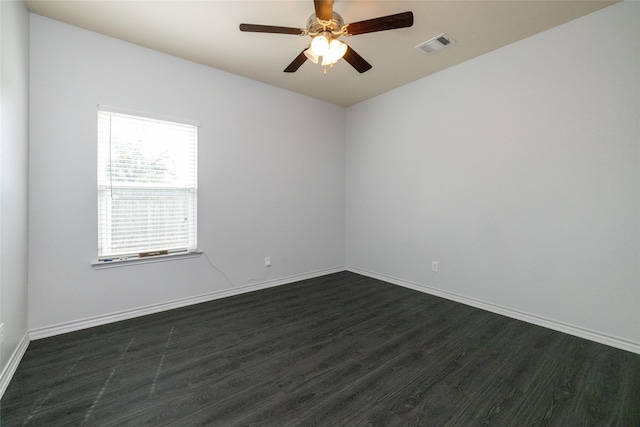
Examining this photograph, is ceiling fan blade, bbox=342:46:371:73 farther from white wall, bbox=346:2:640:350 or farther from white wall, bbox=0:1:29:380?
white wall, bbox=0:1:29:380

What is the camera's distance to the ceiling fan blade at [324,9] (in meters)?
1.84

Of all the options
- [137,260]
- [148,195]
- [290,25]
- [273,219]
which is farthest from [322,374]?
[290,25]

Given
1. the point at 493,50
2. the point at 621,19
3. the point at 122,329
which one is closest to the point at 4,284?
the point at 122,329

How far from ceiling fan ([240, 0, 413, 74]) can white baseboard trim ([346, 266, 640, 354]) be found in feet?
9.43

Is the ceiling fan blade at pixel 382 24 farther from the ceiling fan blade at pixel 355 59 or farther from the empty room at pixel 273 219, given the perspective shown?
the ceiling fan blade at pixel 355 59

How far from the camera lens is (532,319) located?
8.96ft

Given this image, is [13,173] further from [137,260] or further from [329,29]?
[329,29]

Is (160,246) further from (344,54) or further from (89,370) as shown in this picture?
(344,54)

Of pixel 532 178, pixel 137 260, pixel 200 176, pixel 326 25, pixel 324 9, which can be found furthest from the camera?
pixel 200 176

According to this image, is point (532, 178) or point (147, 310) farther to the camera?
point (147, 310)

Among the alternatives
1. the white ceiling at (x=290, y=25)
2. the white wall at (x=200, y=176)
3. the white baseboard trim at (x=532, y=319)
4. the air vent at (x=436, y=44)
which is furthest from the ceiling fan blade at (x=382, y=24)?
the white baseboard trim at (x=532, y=319)

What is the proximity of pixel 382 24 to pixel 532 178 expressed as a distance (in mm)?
2094

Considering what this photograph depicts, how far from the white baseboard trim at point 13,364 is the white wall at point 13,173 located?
12 mm

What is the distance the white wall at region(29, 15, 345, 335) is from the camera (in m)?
2.43
